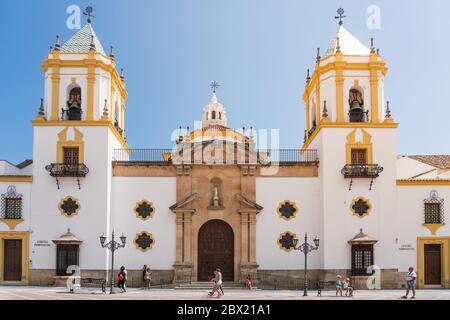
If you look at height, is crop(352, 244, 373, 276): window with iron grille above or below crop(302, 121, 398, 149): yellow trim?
below

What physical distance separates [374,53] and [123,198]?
53.9ft

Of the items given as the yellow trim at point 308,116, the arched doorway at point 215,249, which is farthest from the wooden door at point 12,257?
the yellow trim at point 308,116

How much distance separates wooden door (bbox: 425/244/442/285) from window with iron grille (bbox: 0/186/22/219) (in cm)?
2256

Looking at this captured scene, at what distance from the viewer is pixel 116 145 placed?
38.2 meters

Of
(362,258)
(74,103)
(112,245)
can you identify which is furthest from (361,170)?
(74,103)

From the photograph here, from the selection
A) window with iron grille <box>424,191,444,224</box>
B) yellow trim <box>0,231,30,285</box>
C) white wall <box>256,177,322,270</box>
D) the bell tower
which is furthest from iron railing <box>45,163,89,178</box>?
window with iron grille <box>424,191,444,224</box>

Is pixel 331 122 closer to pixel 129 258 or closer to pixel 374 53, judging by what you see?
pixel 374 53

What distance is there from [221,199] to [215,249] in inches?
112

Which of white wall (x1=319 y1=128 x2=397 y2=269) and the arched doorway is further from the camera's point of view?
the arched doorway

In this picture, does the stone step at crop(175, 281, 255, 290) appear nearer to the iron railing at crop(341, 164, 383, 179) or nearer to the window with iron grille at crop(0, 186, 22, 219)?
the iron railing at crop(341, 164, 383, 179)

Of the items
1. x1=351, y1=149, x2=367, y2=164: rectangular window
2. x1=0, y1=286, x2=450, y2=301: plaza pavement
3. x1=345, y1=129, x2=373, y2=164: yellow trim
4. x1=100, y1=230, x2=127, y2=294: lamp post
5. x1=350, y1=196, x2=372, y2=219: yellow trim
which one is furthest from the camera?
x1=351, y1=149, x2=367, y2=164: rectangular window

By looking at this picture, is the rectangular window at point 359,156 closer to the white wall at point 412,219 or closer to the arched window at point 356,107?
the arched window at point 356,107

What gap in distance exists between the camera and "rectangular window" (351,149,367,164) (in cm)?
3609
